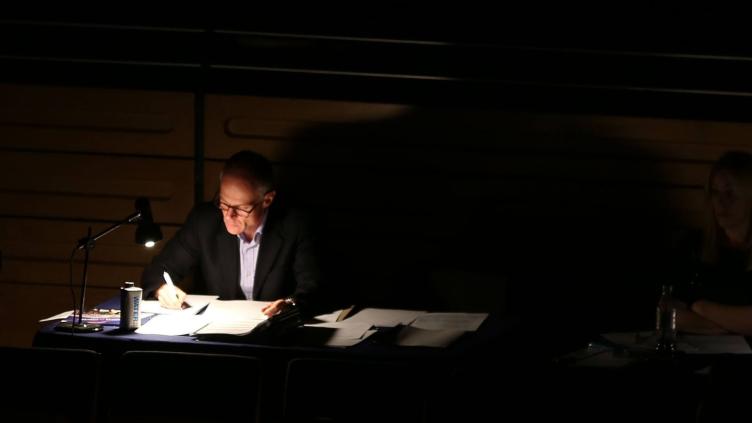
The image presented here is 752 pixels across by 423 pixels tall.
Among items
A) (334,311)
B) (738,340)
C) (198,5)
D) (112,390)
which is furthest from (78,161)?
(738,340)

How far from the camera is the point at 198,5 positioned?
5414mm

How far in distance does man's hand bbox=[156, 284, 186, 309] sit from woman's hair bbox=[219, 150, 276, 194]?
615 mm

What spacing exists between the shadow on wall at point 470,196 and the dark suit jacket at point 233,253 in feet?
2.38

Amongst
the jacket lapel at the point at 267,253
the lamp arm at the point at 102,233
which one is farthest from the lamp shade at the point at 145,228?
the jacket lapel at the point at 267,253

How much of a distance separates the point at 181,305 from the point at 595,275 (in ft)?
7.61

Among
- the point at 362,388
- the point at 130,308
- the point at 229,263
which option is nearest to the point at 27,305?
the point at 229,263

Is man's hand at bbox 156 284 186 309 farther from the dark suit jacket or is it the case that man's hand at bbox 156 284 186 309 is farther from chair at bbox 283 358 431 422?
chair at bbox 283 358 431 422

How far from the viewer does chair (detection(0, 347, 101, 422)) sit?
272 cm

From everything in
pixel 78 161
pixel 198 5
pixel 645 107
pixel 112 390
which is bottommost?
pixel 112 390

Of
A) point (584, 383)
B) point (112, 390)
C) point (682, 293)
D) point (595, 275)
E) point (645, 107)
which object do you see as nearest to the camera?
point (584, 383)

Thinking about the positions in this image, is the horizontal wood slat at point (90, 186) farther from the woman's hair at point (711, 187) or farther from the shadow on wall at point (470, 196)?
the woman's hair at point (711, 187)

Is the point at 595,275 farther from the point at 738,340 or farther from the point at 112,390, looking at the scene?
the point at 112,390

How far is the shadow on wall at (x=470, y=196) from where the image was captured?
5172 millimetres

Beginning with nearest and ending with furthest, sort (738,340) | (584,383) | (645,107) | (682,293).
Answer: (584,383) → (738,340) → (682,293) → (645,107)
